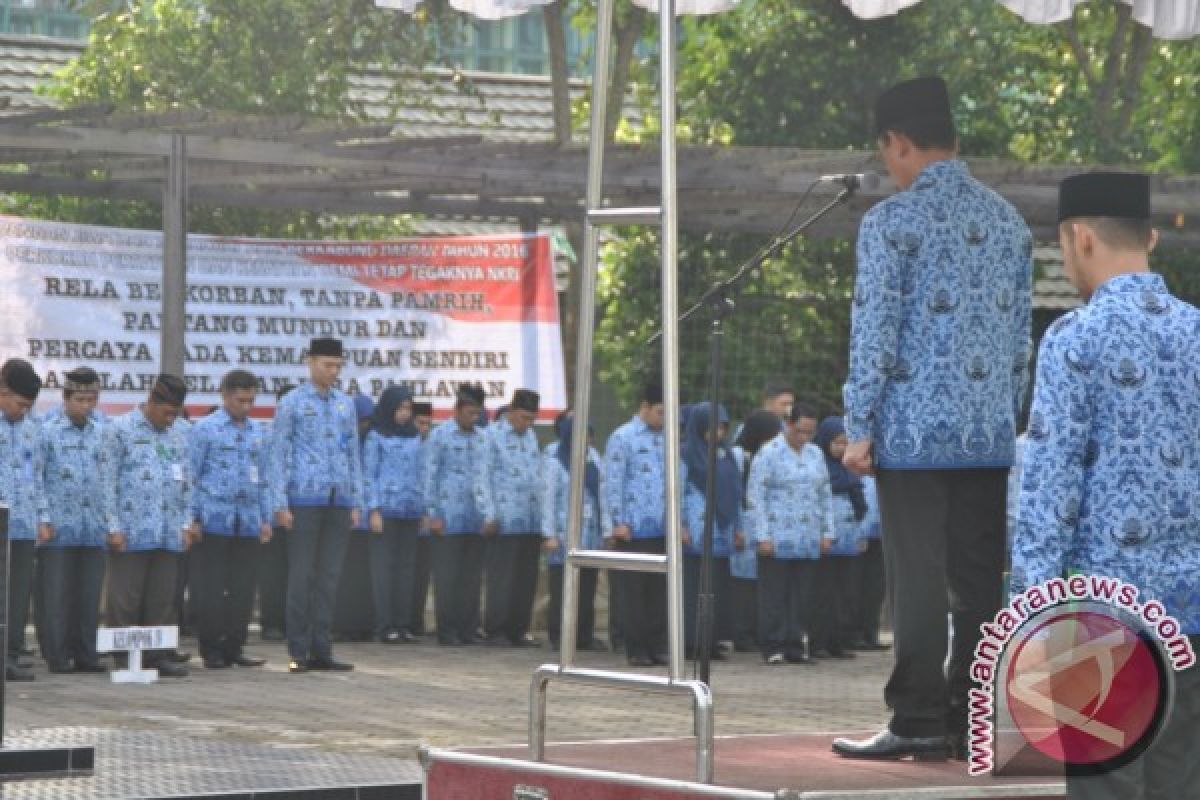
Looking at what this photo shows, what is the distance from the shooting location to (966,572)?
6996 millimetres

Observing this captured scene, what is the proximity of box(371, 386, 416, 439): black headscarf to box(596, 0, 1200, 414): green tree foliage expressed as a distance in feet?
9.20

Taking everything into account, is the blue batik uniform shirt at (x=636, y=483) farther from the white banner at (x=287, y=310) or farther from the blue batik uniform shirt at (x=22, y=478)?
the blue batik uniform shirt at (x=22, y=478)

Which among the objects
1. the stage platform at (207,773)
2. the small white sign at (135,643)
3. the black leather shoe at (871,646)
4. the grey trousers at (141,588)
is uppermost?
the grey trousers at (141,588)

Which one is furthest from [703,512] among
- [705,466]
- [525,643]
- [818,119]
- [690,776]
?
[690,776]

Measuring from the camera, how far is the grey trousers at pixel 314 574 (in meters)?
15.2

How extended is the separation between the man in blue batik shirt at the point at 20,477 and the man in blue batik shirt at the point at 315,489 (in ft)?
4.73

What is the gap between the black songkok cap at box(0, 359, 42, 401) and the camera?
14406 millimetres

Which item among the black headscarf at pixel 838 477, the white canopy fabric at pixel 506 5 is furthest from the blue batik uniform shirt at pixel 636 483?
the white canopy fabric at pixel 506 5

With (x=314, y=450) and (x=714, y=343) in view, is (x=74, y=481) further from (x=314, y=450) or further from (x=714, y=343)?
(x=714, y=343)

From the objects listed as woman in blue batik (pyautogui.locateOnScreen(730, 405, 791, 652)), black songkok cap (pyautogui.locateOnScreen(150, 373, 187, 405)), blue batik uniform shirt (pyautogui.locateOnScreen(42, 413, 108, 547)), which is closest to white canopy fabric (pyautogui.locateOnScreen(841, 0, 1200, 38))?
black songkok cap (pyautogui.locateOnScreen(150, 373, 187, 405))

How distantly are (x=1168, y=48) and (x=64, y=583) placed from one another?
1266 cm

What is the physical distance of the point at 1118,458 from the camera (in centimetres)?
544

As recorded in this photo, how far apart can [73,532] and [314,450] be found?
5.00 ft

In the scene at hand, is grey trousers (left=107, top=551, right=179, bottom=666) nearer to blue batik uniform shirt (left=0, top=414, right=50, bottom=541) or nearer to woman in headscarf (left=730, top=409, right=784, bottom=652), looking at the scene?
blue batik uniform shirt (left=0, top=414, right=50, bottom=541)
